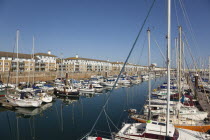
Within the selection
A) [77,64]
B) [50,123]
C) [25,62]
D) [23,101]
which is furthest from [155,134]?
[77,64]

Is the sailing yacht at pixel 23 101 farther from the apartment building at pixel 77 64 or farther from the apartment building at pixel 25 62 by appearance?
the apartment building at pixel 77 64

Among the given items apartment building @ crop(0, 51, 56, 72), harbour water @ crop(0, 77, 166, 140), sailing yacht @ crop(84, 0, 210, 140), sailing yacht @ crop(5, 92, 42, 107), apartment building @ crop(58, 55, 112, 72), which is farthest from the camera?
apartment building @ crop(58, 55, 112, 72)

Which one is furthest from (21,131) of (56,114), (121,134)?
(121,134)

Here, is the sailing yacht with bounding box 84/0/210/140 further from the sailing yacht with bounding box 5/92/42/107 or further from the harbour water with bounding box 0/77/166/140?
the sailing yacht with bounding box 5/92/42/107

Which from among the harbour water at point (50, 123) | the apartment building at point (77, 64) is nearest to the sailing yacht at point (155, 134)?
the harbour water at point (50, 123)

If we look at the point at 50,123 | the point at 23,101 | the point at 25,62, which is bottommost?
the point at 50,123

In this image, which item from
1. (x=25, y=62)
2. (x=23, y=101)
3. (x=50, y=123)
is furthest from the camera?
(x=25, y=62)

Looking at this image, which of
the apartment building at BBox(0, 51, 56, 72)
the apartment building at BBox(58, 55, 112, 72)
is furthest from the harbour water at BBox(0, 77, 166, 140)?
the apartment building at BBox(58, 55, 112, 72)

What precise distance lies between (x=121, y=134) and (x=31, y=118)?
713 inches

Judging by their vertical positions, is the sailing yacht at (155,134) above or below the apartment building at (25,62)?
below

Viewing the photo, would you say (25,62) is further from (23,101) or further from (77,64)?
(23,101)

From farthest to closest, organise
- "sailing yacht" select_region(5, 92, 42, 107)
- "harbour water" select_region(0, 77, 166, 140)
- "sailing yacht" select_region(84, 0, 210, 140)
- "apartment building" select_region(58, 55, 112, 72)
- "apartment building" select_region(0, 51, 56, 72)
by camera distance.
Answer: "apartment building" select_region(58, 55, 112, 72) → "apartment building" select_region(0, 51, 56, 72) → "sailing yacht" select_region(5, 92, 42, 107) → "harbour water" select_region(0, 77, 166, 140) → "sailing yacht" select_region(84, 0, 210, 140)

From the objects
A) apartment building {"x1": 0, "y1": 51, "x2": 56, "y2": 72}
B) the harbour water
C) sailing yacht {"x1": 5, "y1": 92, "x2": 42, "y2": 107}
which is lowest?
the harbour water

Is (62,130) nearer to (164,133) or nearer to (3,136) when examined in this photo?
(3,136)
